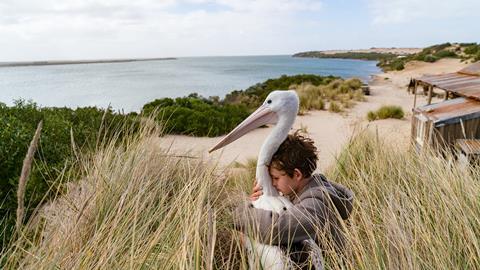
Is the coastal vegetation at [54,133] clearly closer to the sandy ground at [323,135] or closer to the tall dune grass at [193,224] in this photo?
the tall dune grass at [193,224]

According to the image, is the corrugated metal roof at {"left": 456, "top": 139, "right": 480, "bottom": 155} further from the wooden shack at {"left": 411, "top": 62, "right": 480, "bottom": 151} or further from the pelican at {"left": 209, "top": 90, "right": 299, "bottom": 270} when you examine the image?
the pelican at {"left": 209, "top": 90, "right": 299, "bottom": 270}

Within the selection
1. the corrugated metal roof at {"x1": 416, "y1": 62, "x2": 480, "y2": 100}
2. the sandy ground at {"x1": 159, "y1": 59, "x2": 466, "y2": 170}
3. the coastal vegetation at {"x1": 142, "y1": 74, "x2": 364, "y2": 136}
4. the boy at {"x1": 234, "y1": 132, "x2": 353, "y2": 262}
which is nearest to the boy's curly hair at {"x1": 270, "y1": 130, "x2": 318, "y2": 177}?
the boy at {"x1": 234, "y1": 132, "x2": 353, "y2": 262}

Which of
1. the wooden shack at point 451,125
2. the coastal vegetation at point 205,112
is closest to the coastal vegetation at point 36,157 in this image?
the coastal vegetation at point 205,112

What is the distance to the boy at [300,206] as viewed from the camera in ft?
6.66

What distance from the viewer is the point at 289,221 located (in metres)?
1.99

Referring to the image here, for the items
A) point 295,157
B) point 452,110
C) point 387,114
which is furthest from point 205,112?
point 295,157

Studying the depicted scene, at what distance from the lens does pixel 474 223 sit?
7.76ft

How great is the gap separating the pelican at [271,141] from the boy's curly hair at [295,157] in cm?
5

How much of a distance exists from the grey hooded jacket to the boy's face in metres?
0.06

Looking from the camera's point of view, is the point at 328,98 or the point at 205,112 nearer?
the point at 205,112

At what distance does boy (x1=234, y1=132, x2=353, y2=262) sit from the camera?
2031 millimetres

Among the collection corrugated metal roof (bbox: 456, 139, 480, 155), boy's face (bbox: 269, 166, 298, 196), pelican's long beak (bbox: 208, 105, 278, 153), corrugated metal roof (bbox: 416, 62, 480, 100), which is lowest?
corrugated metal roof (bbox: 456, 139, 480, 155)

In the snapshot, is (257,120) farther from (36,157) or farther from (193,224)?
(36,157)

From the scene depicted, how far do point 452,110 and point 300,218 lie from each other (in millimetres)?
4819
